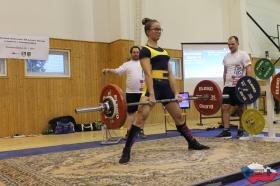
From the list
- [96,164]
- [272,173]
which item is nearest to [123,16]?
[96,164]

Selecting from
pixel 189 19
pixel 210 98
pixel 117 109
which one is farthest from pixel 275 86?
pixel 189 19

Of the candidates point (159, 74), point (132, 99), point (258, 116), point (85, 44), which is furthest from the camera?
point (85, 44)

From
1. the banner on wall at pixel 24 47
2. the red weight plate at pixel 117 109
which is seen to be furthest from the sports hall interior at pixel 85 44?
the red weight plate at pixel 117 109

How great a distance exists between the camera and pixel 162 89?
10.4ft

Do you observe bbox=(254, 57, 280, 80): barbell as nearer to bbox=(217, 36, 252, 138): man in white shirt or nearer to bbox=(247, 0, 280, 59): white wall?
bbox=(217, 36, 252, 138): man in white shirt

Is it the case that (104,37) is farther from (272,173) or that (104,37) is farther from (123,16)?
(272,173)

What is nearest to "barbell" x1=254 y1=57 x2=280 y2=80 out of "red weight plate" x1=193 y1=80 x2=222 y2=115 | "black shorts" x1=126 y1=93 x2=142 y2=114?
"red weight plate" x1=193 y1=80 x2=222 y2=115

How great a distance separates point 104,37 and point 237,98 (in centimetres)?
438

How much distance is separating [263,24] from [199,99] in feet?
27.7

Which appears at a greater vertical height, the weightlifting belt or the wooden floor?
the weightlifting belt

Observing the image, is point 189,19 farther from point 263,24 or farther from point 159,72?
point 159,72

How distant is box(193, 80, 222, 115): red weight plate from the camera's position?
363 centimetres

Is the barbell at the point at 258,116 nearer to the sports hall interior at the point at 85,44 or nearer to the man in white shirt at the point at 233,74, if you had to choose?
the man in white shirt at the point at 233,74

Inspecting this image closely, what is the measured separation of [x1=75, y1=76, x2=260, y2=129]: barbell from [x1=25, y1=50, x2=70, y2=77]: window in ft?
13.2
